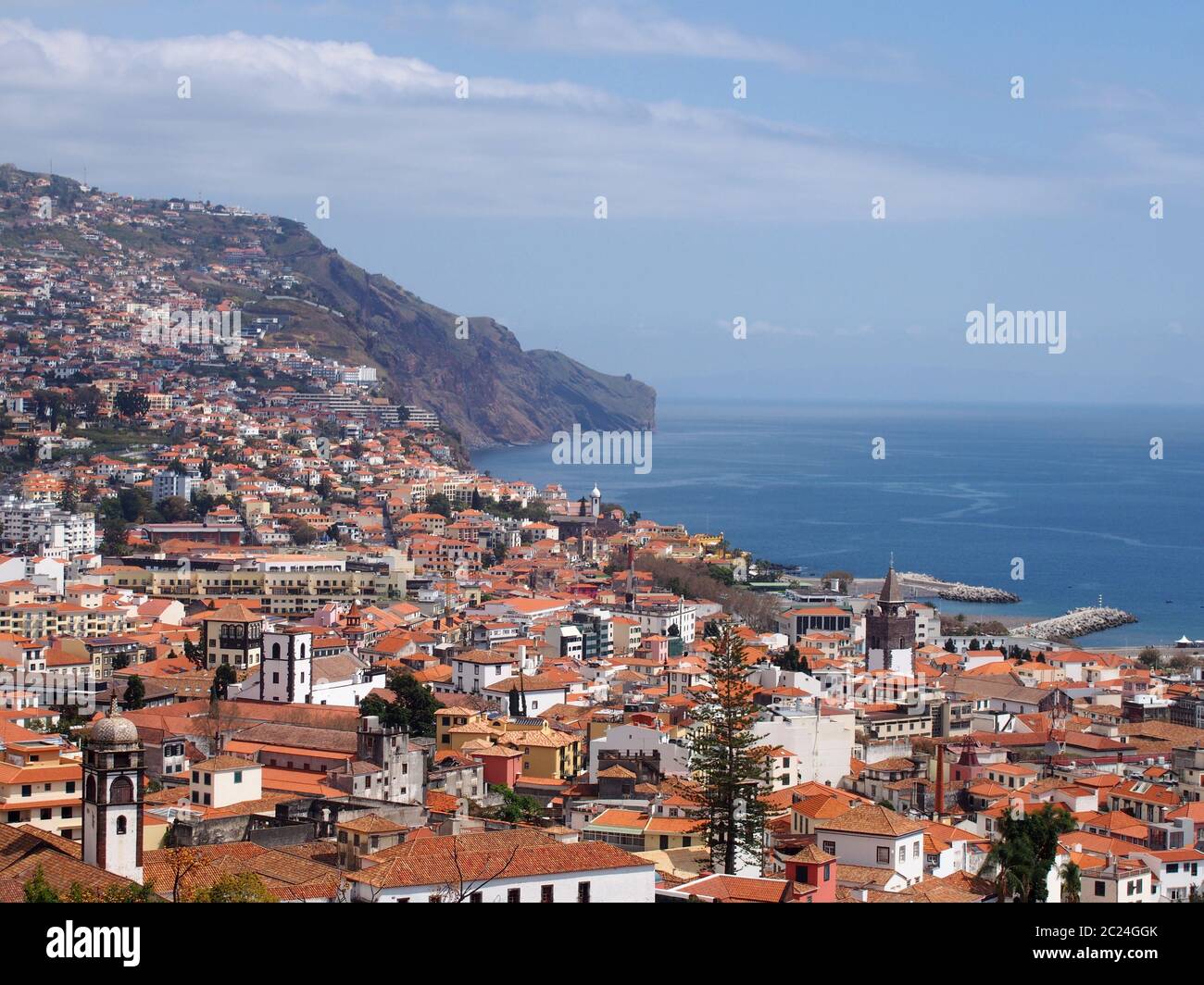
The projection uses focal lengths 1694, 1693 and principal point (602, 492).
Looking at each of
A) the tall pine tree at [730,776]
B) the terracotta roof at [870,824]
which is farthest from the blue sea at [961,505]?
the terracotta roof at [870,824]

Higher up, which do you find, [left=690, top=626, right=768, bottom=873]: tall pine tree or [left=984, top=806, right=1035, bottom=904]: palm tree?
[left=690, top=626, right=768, bottom=873]: tall pine tree

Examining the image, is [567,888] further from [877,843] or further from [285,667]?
[285,667]

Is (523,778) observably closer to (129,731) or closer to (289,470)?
(129,731)

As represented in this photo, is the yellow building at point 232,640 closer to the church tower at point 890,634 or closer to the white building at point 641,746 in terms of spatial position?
the white building at point 641,746

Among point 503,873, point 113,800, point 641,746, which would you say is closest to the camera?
point 503,873

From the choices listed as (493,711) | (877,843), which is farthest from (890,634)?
(877,843)

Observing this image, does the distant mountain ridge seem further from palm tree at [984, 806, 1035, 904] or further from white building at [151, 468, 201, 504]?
palm tree at [984, 806, 1035, 904]

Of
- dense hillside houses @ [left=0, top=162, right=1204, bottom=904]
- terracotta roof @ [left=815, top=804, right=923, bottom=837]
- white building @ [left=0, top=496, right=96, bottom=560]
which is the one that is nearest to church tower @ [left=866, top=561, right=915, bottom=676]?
dense hillside houses @ [left=0, top=162, right=1204, bottom=904]
